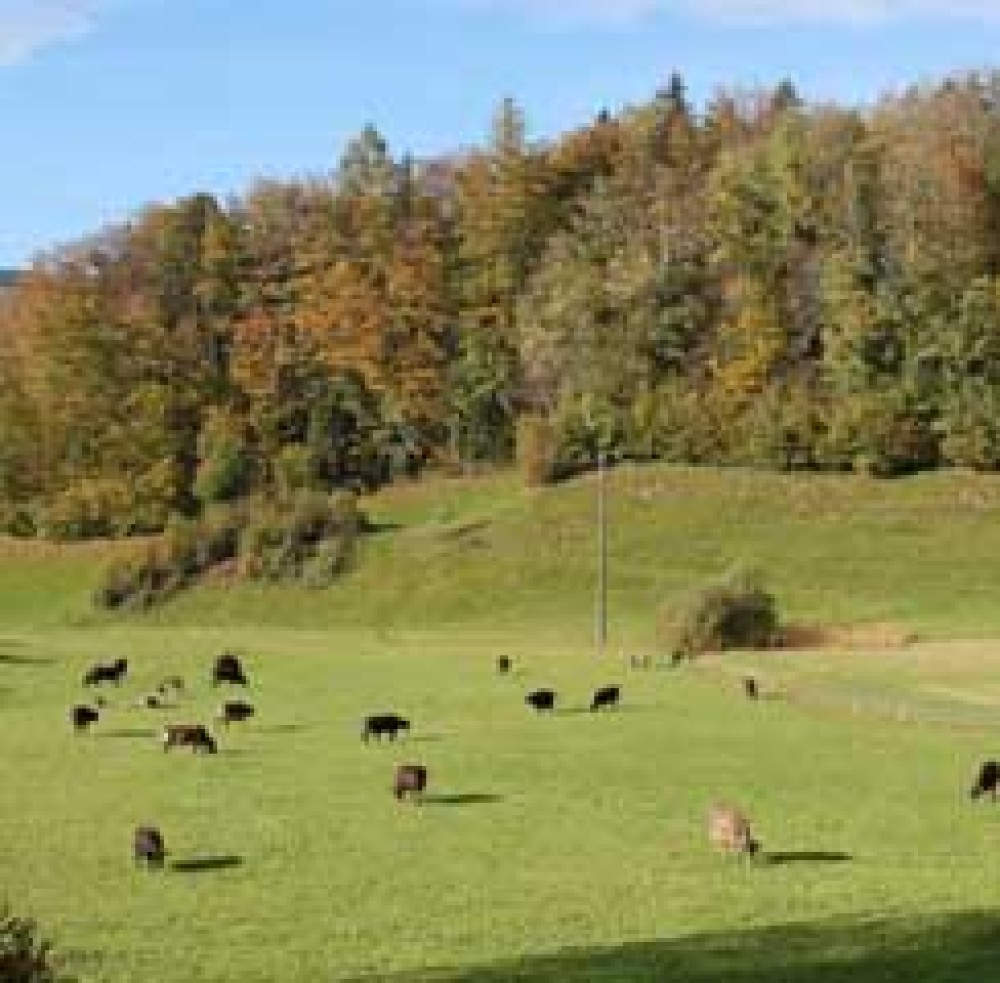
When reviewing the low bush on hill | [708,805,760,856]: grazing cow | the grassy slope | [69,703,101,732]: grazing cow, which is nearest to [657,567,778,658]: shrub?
the grassy slope

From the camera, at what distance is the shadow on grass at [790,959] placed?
814 inches

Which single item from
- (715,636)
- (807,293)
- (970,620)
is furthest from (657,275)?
(715,636)

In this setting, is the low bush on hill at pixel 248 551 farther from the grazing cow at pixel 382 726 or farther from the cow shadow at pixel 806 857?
the cow shadow at pixel 806 857

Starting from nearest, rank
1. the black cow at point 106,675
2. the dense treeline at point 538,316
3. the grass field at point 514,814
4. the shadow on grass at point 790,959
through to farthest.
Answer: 1. the shadow on grass at point 790,959
2. the grass field at point 514,814
3. the black cow at point 106,675
4. the dense treeline at point 538,316

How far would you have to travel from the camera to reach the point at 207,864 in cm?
2853

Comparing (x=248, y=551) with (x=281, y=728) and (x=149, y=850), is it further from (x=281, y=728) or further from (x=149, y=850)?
(x=149, y=850)

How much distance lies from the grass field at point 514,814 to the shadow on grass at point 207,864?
8 centimetres

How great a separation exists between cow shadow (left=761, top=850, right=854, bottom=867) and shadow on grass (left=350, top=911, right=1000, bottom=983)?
4408 millimetres

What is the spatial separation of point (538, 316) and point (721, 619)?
5028cm

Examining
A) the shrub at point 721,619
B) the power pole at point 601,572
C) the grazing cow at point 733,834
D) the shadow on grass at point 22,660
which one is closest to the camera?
the grazing cow at point 733,834

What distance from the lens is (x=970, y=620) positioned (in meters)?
82.4

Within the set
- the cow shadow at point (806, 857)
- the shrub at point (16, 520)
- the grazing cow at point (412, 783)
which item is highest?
the shrub at point (16, 520)

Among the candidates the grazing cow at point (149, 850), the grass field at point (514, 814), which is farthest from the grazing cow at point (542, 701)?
the grazing cow at point (149, 850)

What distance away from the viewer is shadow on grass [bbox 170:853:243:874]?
28.1m
